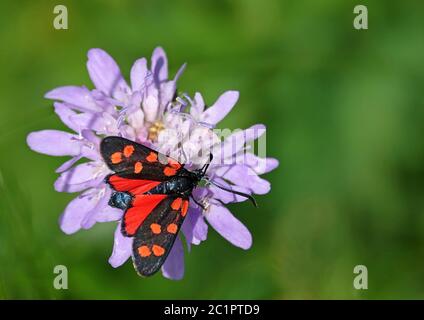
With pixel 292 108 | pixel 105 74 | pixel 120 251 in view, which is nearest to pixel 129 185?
pixel 120 251

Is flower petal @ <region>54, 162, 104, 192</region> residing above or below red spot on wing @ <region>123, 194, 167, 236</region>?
above

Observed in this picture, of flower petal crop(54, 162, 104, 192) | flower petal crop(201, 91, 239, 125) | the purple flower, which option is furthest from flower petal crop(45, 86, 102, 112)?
flower petal crop(201, 91, 239, 125)

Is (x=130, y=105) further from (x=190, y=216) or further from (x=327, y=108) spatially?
(x=327, y=108)

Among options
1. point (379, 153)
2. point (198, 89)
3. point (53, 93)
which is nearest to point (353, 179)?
point (379, 153)

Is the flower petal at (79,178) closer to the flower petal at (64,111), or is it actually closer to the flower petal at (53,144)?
the flower petal at (53,144)

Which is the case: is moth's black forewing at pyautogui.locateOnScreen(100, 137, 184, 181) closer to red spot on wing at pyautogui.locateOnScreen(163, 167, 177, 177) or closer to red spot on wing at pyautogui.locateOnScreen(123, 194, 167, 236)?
red spot on wing at pyautogui.locateOnScreen(163, 167, 177, 177)

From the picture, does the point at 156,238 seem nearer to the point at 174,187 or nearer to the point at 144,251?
the point at 144,251
